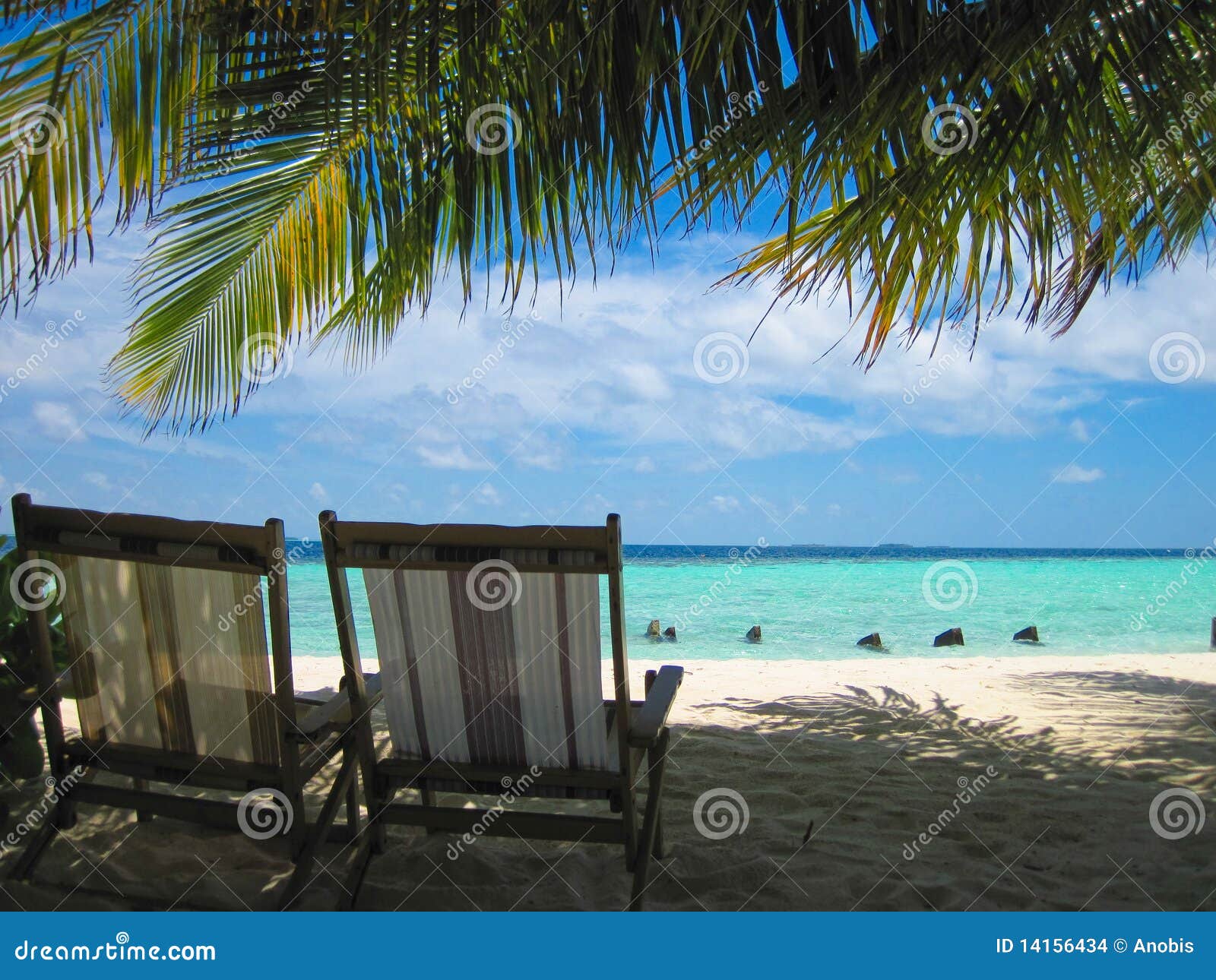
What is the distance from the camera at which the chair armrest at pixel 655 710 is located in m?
1.81

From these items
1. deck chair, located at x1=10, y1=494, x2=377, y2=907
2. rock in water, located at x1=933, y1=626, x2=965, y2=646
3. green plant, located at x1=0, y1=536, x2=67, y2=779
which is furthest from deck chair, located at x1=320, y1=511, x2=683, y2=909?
rock in water, located at x1=933, y1=626, x2=965, y2=646

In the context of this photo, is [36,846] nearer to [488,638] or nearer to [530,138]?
[488,638]

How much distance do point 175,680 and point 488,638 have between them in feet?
2.49

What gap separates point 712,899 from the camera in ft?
6.32

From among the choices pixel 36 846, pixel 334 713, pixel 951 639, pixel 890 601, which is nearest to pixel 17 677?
pixel 36 846

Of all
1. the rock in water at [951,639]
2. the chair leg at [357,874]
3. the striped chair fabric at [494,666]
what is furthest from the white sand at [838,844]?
the rock in water at [951,639]

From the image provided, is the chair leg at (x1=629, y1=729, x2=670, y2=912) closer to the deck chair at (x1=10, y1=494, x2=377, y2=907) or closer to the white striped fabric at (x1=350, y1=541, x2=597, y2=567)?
the white striped fabric at (x1=350, y1=541, x2=597, y2=567)

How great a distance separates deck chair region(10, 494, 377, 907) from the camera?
1.80 metres

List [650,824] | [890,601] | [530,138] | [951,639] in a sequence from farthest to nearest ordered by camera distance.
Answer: [890,601] → [951,639] → [530,138] → [650,824]

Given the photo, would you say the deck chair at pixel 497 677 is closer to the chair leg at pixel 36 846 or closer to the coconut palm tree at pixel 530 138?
the chair leg at pixel 36 846

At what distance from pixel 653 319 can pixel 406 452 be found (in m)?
11.5

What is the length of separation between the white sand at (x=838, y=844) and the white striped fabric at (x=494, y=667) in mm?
389

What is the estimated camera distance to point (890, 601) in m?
15.3

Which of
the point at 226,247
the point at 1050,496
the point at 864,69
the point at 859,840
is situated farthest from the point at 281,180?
the point at 1050,496
